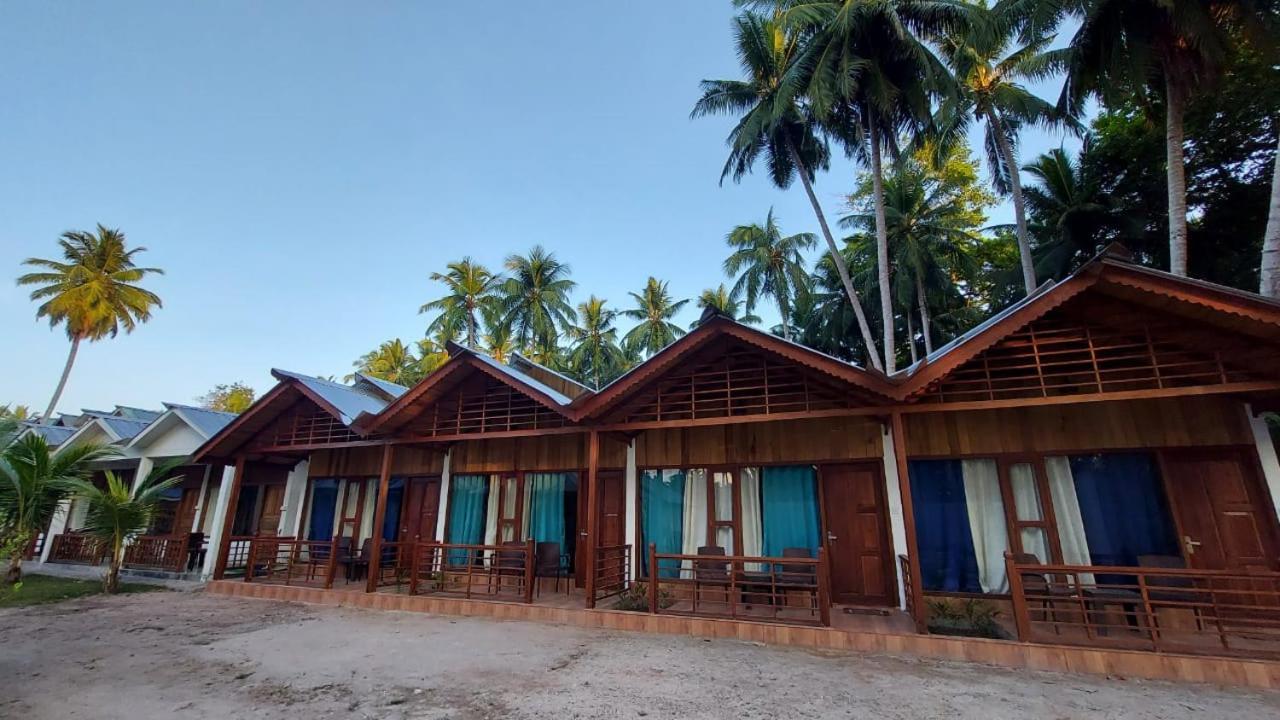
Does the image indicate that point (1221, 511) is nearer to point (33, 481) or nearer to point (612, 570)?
point (612, 570)

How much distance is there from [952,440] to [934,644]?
294 centimetres

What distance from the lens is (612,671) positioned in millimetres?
5203

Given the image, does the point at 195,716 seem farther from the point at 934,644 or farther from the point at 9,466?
the point at 9,466

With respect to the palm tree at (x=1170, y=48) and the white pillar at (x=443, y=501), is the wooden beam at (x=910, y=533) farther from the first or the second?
the white pillar at (x=443, y=501)

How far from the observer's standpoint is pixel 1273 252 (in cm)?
811

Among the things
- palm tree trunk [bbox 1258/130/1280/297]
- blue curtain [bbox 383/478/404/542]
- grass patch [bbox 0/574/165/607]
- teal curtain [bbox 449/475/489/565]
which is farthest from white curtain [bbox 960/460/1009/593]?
grass patch [bbox 0/574/165/607]

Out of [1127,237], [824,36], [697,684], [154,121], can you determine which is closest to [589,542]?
[697,684]

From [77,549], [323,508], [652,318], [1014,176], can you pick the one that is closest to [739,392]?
[323,508]

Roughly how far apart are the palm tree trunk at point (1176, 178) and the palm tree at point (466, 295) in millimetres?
25288

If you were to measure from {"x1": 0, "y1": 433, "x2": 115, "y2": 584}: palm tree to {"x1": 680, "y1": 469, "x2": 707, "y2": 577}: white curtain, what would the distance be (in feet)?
31.6

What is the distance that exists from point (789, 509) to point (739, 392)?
2.03 meters

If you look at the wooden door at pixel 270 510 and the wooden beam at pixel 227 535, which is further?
the wooden door at pixel 270 510

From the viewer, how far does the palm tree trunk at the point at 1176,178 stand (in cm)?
955

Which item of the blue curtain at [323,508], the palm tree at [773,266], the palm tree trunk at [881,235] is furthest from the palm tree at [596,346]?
the blue curtain at [323,508]
